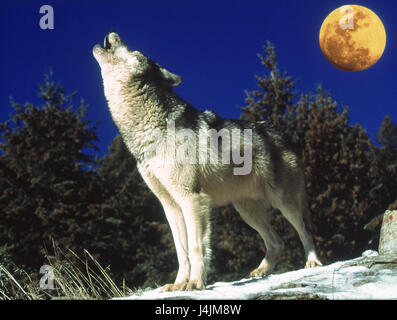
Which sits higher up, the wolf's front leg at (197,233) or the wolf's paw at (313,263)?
the wolf's front leg at (197,233)

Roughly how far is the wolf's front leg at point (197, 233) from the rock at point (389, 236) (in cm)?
216

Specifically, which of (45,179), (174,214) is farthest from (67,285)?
(45,179)

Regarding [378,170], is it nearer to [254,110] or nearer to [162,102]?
[254,110]

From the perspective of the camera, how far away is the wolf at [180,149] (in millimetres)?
4598

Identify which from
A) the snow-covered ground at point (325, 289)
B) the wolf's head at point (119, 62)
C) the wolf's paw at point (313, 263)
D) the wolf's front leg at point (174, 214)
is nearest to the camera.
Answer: the snow-covered ground at point (325, 289)

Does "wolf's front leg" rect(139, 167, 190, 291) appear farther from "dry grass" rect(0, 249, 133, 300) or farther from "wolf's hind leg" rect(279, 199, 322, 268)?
"wolf's hind leg" rect(279, 199, 322, 268)

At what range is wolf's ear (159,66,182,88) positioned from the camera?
528 cm

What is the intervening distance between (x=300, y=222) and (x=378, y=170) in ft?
23.2

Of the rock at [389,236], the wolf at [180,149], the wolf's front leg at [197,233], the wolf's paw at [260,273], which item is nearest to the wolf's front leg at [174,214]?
the wolf at [180,149]

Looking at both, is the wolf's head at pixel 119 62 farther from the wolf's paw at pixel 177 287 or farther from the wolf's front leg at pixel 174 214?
the wolf's paw at pixel 177 287

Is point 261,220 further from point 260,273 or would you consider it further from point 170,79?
point 170,79

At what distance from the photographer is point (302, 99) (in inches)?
501

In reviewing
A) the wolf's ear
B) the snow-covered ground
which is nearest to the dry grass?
the snow-covered ground
